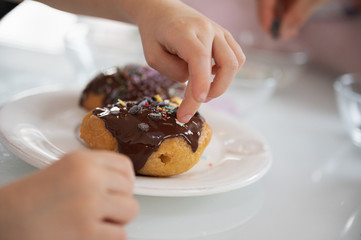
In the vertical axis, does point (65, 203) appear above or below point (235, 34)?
above

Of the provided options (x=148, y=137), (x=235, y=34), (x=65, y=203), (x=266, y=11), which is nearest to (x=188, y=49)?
(x=148, y=137)

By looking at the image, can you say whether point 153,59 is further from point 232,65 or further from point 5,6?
point 5,6

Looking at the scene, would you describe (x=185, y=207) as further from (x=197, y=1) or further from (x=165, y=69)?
(x=197, y=1)

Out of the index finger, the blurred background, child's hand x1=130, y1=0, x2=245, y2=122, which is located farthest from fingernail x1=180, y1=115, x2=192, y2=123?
the index finger

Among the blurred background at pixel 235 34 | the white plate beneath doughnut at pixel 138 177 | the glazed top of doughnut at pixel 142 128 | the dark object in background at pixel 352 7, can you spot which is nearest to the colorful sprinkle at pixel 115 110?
the glazed top of doughnut at pixel 142 128

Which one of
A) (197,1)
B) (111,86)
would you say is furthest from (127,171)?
(197,1)

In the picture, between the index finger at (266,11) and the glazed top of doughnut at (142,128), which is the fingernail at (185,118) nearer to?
the glazed top of doughnut at (142,128)

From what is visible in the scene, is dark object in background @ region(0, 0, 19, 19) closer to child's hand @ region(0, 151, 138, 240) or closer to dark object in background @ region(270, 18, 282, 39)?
child's hand @ region(0, 151, 138, 240)

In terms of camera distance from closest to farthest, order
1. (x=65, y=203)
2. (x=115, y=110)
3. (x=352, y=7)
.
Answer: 1. (x=65, y=203)
2. (x=115, y=110)
3. (x=352, y=7)
